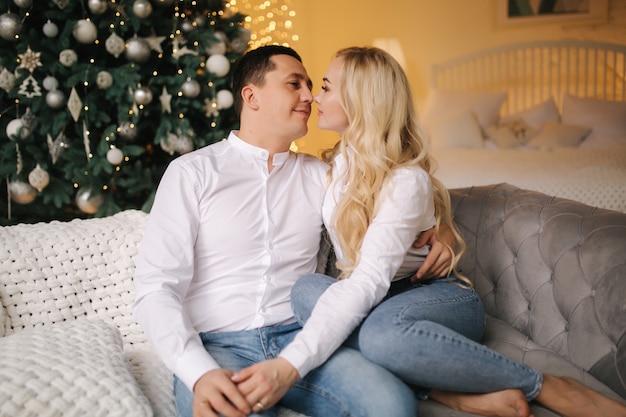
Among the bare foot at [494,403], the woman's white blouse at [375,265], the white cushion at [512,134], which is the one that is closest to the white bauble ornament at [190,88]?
the woman's white blouse at [375,265]

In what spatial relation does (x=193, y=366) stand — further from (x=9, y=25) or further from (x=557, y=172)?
(x=557, y=172)

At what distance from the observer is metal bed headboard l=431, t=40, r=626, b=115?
500 centimetres

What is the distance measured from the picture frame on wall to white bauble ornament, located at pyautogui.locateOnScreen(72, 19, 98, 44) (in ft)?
12.5

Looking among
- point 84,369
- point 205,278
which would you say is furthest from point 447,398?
point 84,369

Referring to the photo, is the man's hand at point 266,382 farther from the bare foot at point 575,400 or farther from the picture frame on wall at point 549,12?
the picture frame on wall at point 549,12

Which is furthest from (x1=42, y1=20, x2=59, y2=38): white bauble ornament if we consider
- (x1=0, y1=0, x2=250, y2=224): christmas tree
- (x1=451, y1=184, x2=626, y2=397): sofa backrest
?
(x1=451, y1=184, x2=626, y2=397): sofa backrest

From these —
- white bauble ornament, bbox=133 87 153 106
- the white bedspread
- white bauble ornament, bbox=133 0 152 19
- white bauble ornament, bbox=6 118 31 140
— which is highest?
white bauble ornament, bbox=133 0 152 19

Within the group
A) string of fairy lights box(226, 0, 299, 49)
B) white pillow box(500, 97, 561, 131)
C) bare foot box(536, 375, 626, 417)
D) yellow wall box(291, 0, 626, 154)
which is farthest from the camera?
yellow wall box(291, 0, 626, 154)

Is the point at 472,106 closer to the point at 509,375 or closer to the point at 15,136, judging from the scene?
the point at 15,136

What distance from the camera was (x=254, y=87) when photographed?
1.85 meters

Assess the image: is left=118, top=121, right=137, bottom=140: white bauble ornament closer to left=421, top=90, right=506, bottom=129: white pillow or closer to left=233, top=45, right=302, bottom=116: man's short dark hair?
left=233, top=45, right=302, bottom=116: man's short dark hair

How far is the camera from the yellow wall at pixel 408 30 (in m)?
5.34

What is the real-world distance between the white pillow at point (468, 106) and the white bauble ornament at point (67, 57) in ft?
9.68

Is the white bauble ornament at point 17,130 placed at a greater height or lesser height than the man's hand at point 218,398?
greater
